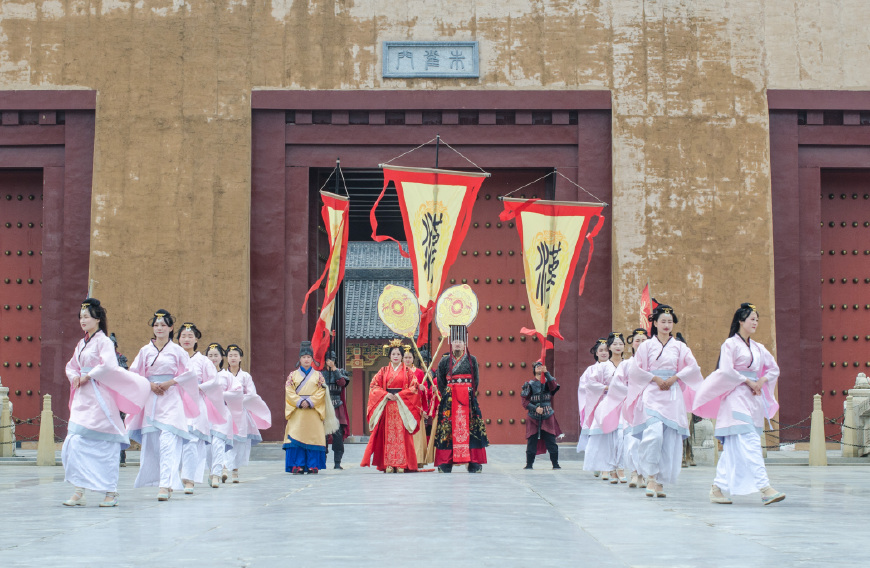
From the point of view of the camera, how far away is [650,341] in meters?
9.66

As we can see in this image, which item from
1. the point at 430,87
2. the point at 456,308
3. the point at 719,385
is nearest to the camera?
the point at 719,385

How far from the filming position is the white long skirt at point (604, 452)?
11.7 m

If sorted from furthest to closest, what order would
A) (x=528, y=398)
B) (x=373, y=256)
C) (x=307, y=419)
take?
(x=373, y=256)
(x=528, y=398)
(x=307, y=419)

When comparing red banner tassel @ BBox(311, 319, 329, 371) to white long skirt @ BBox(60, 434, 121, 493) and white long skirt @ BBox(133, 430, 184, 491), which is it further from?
white long skirt @ BBox(60, 434, 121, 493)

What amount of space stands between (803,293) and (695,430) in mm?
3334

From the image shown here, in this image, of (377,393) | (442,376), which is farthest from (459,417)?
(377,393)

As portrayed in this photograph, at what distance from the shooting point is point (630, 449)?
1049cm

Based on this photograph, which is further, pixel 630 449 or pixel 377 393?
pixel 377 393

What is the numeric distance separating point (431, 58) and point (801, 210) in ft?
19.5

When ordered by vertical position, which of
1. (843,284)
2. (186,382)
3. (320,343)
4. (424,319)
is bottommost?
(186,382)

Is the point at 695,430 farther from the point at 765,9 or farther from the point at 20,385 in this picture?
the point at 20,385

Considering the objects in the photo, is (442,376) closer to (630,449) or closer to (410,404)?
(410,404)

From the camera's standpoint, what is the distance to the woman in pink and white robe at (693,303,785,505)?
8.45 meters

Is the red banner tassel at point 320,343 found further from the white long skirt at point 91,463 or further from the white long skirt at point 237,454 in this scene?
the white long skirt at point 91,463
